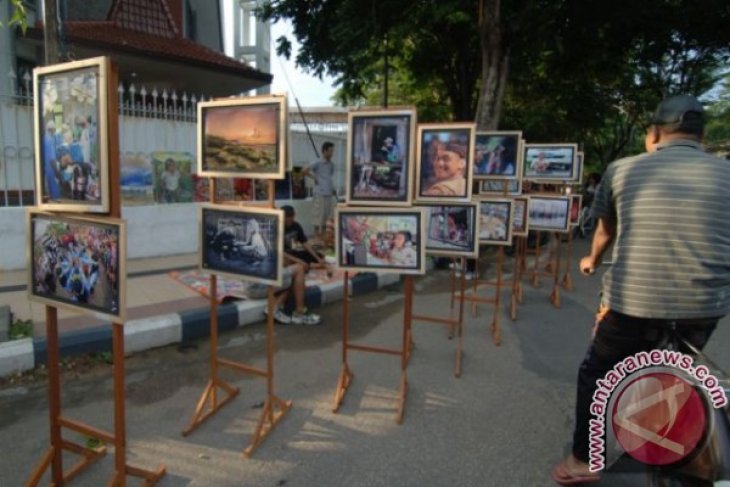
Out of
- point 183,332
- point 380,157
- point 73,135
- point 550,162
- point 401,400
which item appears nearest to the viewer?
point 73,135

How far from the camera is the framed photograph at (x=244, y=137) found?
10.8 feet

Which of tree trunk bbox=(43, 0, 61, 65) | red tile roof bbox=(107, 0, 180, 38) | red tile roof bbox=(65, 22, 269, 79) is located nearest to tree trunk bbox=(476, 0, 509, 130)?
red tile roof bbox=(65, 22, 269, 79)

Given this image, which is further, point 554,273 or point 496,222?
point 554,273

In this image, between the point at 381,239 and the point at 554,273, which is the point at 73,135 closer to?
the point at 381,239

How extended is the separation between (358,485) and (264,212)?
1.63 metres

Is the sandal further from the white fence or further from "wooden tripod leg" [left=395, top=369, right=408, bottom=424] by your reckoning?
the white fence

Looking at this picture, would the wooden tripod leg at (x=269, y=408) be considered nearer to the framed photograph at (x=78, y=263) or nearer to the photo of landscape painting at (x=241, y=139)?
the photo of landscape painting at (x=241, y=139)

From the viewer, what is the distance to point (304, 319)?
560 cm

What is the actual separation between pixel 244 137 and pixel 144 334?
227 cm

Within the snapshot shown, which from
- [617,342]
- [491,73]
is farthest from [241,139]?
[491,73]

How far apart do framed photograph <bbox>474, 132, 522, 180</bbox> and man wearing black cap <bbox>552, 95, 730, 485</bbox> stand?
340cm

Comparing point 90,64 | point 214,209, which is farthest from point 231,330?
point 90,64

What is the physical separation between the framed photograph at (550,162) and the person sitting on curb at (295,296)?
3630mm

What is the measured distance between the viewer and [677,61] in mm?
15703
